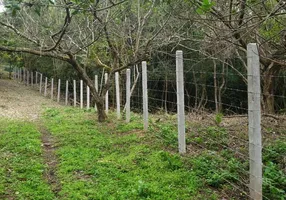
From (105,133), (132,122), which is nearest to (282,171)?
(105,133)

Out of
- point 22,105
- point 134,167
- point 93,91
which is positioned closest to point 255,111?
point 134,167

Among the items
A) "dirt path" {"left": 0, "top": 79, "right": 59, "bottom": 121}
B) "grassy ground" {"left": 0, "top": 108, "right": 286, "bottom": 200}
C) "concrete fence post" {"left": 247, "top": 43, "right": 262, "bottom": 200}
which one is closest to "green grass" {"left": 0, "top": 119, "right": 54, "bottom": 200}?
"grassy ground" {"left": 0, "top": 108, "right": 286, "bottom": 200}

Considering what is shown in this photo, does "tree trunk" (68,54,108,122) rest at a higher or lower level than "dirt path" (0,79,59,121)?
higher

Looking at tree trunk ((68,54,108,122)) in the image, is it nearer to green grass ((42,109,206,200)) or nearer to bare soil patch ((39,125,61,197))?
bare soil patch ((39,125,61,197))

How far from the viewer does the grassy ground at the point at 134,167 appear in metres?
4.62

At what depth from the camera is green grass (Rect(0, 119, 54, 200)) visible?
4.87 meters

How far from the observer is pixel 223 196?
448 cm

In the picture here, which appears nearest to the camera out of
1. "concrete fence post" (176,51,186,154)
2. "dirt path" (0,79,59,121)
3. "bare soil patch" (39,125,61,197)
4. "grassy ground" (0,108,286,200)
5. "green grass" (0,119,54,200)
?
"grassy ground" (0,108,286,200)

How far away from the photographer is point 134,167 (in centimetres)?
572

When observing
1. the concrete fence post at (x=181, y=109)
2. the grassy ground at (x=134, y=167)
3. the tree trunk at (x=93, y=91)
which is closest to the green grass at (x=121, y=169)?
the grassy ground at (x=134, y=167)

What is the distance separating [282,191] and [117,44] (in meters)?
10.3

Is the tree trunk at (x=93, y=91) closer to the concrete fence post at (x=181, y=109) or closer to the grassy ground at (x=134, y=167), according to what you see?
the grassy ground at (x=134, y=167)

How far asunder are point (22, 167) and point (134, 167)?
201 centimetres

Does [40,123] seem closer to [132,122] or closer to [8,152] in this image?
[132,122]
